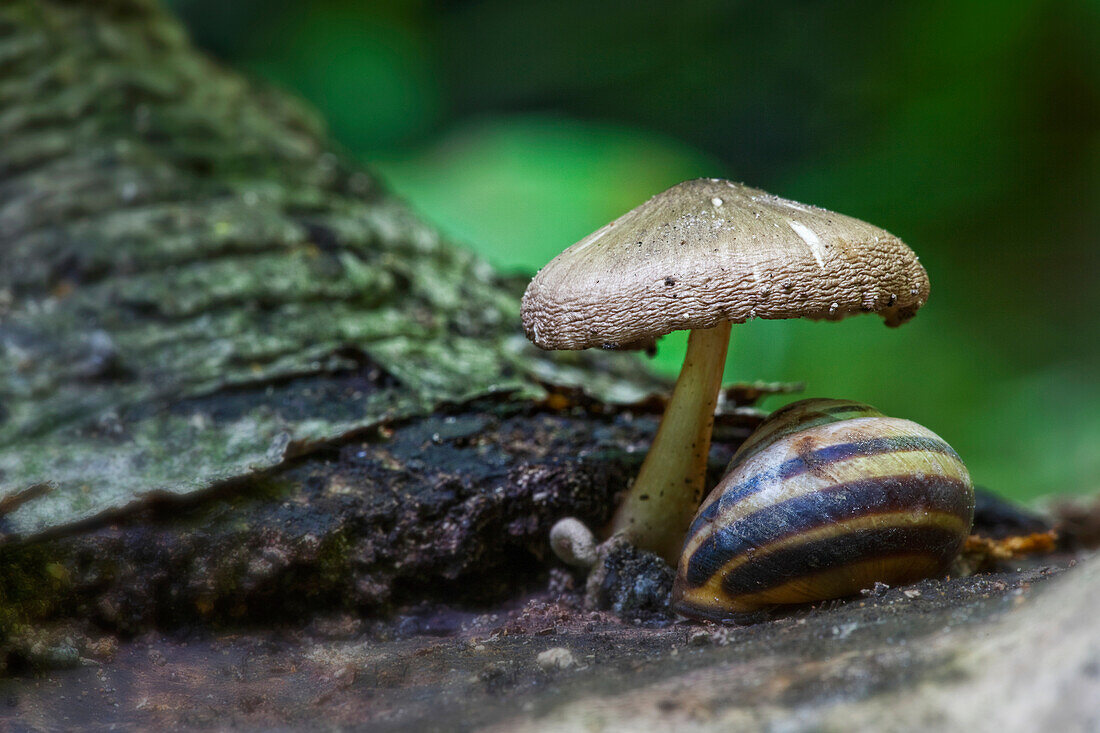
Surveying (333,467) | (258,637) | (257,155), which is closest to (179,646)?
(258,637)

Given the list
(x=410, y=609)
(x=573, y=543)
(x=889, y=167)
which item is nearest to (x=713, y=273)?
(x=573, y=543)

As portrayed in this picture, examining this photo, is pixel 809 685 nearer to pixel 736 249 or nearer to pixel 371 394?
pixel 736 249

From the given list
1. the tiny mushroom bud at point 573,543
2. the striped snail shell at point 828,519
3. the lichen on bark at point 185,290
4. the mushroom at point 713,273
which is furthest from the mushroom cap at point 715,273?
the lichen on bark at point 185,290

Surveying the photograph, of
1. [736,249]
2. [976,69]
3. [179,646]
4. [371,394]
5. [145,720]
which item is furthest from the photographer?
[976,69]

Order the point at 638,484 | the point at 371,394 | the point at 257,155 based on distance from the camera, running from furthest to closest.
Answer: the point at 257,155
the point at 371,394
the point at 638,484

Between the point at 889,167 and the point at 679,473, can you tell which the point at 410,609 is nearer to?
the point at 679,473

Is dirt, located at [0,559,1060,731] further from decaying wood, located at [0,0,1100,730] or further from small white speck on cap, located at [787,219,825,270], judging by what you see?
small white speck on cap, located at [787,219,825,270]

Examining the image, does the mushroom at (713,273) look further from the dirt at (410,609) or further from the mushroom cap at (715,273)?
the dirt at (410,609)
